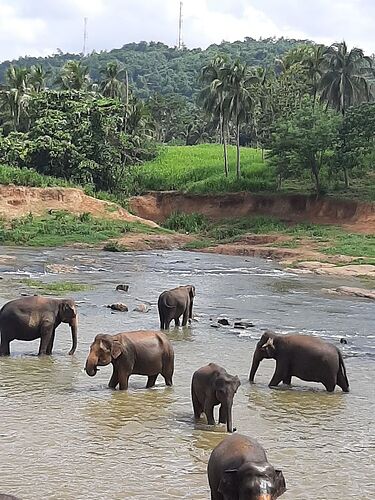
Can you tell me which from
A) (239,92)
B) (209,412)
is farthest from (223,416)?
(239,92)

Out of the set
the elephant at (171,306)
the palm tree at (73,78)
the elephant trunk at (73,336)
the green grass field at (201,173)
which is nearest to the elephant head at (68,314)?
the elephant trunk at (73,336)

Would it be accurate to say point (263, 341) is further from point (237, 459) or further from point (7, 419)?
point (237, 459)

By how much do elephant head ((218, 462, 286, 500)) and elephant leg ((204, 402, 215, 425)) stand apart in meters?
4.42

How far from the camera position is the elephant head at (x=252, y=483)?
201 inches

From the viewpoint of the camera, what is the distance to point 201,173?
63594 mm

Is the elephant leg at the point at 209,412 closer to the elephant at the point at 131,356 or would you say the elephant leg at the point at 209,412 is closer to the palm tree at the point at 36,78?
the elephant at the point at 131,356

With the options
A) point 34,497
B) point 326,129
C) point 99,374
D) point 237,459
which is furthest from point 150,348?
point 326,129

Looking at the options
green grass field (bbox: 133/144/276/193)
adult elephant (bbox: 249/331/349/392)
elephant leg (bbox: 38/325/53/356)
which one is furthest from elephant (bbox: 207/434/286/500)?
green grass field (bbox: 133/144/276/193)

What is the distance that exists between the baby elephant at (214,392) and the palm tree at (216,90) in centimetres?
4850

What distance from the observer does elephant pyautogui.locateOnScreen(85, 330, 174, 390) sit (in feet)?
35.9

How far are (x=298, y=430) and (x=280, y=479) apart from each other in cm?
514

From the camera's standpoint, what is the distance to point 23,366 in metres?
13.0

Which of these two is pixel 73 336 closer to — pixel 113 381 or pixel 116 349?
pixel 113 381

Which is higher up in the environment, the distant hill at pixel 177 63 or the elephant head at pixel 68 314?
the distant hill at pixel 177 63
